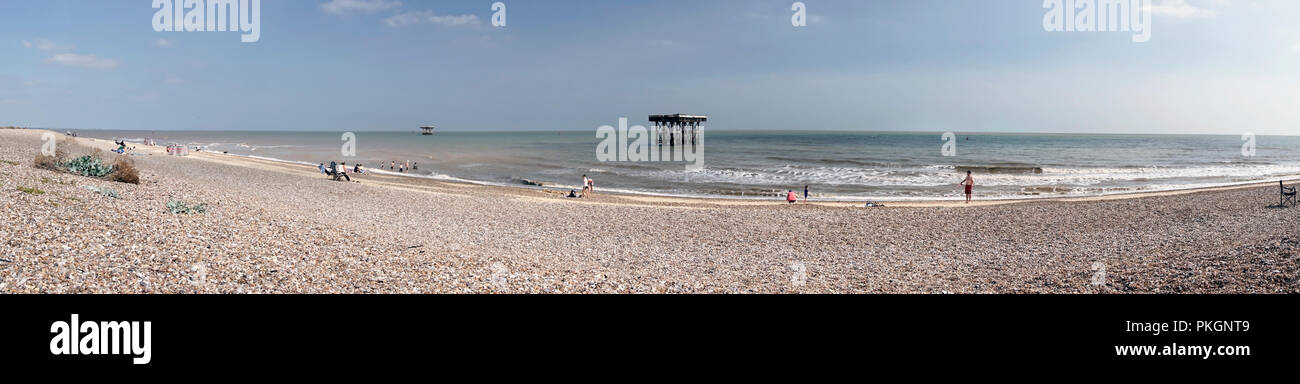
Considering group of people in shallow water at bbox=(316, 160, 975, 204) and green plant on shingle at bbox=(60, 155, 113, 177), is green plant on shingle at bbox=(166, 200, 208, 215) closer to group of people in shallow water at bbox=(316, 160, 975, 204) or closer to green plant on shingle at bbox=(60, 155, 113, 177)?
green plant on shingle at bbox=(60, 155, 113, 177)

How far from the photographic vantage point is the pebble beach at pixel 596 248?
6.83 m

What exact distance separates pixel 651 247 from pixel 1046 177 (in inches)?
1320

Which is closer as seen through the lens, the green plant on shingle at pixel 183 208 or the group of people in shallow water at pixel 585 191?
the green plant on shingle at pixel 183 208

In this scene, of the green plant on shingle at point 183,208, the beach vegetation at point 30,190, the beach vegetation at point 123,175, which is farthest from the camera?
the beach vegetation at point 123,175

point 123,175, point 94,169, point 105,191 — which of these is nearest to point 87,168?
point 94,169

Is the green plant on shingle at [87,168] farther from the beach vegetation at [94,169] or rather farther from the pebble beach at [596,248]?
the pebble beach at [596,248]

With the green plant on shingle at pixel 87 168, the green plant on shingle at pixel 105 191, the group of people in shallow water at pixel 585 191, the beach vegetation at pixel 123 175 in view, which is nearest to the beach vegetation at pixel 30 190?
the green plant on shingle at pixel 105 191

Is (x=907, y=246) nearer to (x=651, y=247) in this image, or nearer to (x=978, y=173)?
(x=651, y=247)

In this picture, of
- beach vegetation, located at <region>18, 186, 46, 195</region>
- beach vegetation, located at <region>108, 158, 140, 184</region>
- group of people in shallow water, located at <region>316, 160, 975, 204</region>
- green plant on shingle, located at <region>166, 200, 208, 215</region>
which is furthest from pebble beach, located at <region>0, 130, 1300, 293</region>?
group of people in shallow water, located at <region>316, 160, 975, 204</region>

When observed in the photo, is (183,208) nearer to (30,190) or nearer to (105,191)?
(105,191)

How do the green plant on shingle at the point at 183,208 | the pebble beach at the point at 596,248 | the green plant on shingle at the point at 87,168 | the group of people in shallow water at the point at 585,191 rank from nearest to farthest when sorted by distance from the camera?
→ the pebble beach at the point at 596,248 < the green plant on shingle at the point at 183,208 < the green plant on shingle at the point at 87,168 < the group of people in shallow water at the point at 585,191

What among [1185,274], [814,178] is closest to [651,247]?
[1185,274]
